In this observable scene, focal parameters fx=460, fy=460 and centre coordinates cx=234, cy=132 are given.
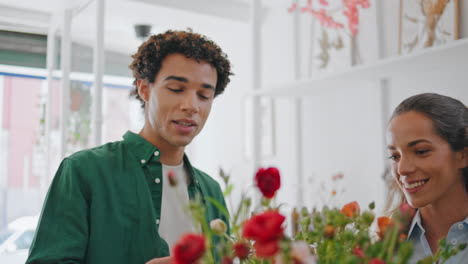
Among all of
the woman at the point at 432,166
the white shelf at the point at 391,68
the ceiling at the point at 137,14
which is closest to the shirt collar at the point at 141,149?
the woman at the point at 432,166

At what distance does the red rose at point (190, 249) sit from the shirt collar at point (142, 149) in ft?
2.92

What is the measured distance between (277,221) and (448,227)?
88cm

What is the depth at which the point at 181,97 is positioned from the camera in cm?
128

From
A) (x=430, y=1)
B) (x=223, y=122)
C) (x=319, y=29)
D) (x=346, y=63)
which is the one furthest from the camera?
(x=223, y=122)

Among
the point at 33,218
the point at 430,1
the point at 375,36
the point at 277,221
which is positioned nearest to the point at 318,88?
the point at 375,36

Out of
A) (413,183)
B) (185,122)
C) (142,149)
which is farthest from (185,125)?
(413,183)

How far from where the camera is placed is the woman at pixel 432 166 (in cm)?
110

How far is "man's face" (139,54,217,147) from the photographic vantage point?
127 centimetres

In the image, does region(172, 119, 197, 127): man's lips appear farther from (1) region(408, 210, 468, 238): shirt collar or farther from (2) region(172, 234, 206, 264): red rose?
(2) region(172, 234, 206, 264): red rose

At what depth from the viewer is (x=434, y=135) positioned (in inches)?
44.3

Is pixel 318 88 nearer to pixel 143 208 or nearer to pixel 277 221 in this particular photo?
pixel 143 208

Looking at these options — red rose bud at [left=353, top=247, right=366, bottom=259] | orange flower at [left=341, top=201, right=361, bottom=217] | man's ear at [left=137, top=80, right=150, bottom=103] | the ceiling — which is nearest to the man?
man's ear at [left=137, top=80, right=150, bottom=103]

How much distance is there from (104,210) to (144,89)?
15.8 inches

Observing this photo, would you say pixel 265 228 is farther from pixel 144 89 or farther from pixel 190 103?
pixel 144 89
